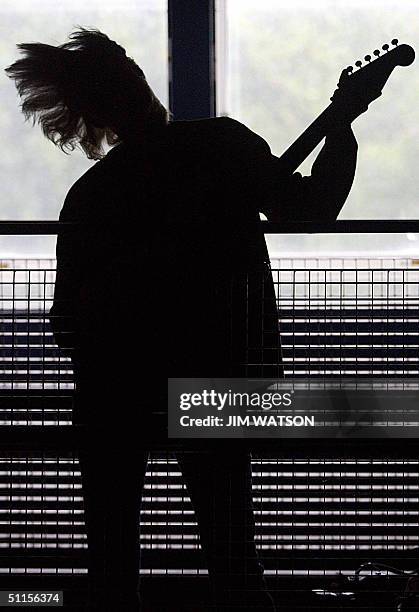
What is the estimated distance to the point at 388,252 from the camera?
2.02 m

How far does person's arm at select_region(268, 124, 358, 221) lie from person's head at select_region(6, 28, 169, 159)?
0.32 metres

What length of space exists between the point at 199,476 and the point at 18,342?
1.34ft

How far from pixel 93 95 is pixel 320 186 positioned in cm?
52

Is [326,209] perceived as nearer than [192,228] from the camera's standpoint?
No

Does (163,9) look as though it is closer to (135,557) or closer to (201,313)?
(201,313)

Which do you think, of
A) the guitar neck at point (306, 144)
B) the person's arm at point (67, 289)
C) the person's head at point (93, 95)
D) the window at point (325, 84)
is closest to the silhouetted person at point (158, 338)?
the person's arm at point (67, 289)

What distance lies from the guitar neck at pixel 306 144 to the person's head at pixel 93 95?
28cm

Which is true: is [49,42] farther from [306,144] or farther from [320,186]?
[320,186]

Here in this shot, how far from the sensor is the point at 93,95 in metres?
1.67

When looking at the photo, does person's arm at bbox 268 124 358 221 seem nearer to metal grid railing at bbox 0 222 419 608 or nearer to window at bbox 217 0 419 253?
metal grid railing at bbox 0 222 419 608

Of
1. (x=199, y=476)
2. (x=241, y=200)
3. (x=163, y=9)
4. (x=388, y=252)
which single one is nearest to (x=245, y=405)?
(x=199, y=476)

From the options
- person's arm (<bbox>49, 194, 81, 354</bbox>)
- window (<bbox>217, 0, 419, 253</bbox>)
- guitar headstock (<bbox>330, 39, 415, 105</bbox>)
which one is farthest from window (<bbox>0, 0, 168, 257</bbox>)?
person's arm (<bbox>49, 194, 81, 354</bbox>)

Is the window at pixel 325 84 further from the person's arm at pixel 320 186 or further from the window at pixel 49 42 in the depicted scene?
the person's arm at pixel 320 186

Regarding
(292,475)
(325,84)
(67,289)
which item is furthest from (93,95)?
(292,475)
